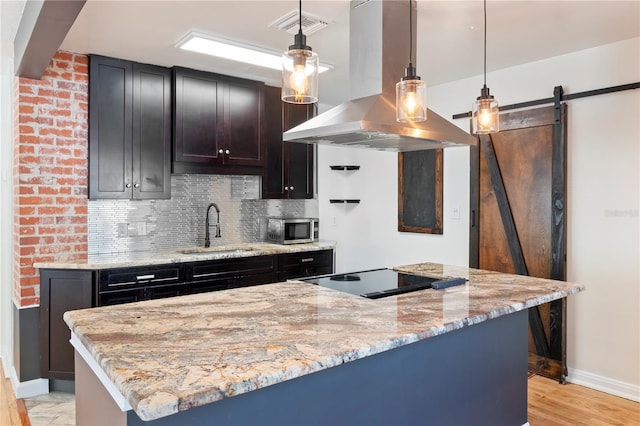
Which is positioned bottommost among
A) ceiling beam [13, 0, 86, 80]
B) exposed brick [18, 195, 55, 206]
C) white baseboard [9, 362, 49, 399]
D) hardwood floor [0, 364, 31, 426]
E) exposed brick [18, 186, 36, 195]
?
hardwood floor [0, 364, 31, 426]

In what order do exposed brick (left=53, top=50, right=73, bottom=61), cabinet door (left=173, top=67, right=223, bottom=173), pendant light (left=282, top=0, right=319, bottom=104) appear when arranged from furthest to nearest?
1. cabinet door (left=173, top=67, right=223, bottom=173)
2. exposed brick (left=53, top=50, right=73, bottom=61)
3. pendant light (left=282, top=0, right=319, bottom=104)

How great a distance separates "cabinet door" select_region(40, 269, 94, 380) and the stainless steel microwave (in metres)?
1.78

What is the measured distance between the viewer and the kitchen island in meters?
1.24

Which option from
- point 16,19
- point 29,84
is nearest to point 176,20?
point 16,19

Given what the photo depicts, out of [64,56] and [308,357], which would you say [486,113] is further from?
[64,56]

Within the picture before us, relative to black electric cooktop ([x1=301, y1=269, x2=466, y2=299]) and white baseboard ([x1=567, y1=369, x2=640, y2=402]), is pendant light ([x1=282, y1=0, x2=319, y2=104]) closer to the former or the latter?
black electric cooktop ([x1=301, y1=269, x2=466, y2=299])

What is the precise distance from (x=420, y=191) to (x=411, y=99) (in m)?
2.45

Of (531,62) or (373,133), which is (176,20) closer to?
(373,133)

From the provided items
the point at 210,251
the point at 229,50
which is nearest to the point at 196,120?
the point at 229,50

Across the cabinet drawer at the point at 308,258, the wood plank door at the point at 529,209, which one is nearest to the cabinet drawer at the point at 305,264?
the cabinet drawer at the point at 308,258

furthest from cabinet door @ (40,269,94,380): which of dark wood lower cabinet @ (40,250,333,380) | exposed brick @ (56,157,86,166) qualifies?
exposed brick @ (56,157,86,166)

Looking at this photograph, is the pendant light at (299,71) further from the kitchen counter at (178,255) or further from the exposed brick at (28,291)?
the exposed brick at (28,291)

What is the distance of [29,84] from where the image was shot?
3.22 meters

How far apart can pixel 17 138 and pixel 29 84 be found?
1.29 ft
